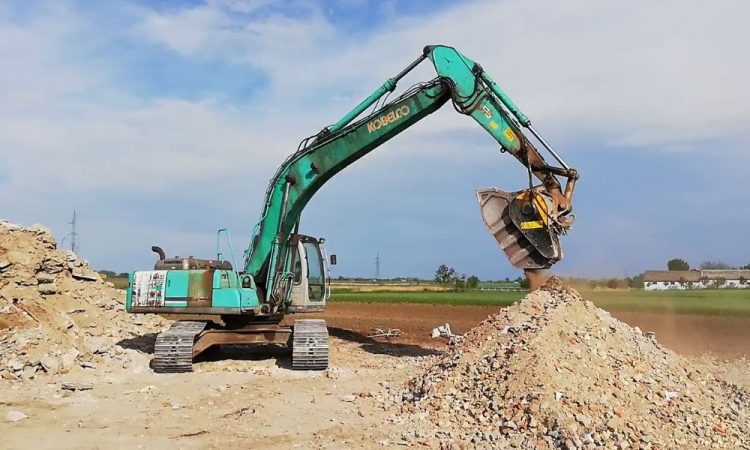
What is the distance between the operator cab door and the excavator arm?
29 cm

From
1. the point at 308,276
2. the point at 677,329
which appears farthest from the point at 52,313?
the point at 677,329

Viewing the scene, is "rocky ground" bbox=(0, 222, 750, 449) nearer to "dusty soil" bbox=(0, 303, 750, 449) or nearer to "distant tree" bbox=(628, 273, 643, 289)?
"dusty soil" bbox=(0, 303, 750, 449)

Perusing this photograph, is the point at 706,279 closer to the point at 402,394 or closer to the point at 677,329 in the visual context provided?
the point at 677,329

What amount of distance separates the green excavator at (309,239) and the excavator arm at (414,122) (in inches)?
0.7

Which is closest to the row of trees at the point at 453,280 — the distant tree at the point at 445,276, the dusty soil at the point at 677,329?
the distant tree at the point at 445,276

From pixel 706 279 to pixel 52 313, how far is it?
56738 millimetres

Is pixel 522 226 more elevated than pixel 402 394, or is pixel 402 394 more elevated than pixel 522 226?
pixel 522 226

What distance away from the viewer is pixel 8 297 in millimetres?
13773

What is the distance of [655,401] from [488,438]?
2.32 metres

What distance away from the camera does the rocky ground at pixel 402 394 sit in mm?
8016

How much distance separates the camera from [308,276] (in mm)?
13516

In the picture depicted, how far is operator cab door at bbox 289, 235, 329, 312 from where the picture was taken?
13375 mm

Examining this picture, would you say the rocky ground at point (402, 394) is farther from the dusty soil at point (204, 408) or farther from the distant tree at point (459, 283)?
the distant tree at point (459, 283)

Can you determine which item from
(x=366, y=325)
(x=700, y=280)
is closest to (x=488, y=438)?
(x=366, y=325)
